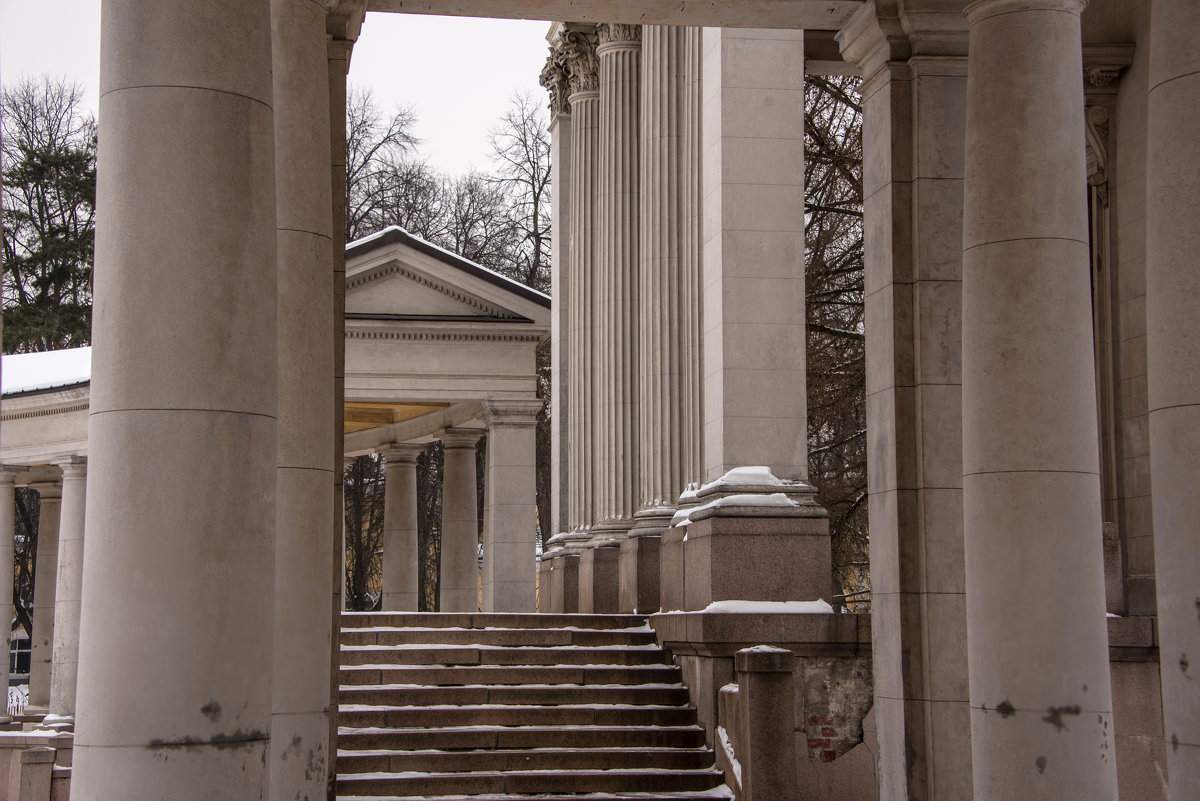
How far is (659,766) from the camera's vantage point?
21375mm

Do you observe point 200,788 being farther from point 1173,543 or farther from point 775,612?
point 775,612

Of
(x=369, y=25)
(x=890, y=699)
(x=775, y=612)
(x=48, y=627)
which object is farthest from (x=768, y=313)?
(x=369, y=25)

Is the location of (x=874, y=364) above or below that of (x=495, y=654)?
above

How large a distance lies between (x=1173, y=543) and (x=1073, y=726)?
171 cm

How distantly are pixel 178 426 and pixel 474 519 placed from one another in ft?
111

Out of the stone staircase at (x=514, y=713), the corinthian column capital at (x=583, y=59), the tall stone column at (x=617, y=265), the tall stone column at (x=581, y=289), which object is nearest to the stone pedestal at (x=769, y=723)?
the stone staircase at (x=514, y=713)

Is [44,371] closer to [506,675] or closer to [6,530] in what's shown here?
[6,530]

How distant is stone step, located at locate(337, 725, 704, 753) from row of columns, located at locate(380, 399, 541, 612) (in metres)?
13.3

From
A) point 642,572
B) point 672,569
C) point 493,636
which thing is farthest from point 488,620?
point 672,569

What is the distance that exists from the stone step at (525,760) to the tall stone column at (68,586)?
21.9 meters

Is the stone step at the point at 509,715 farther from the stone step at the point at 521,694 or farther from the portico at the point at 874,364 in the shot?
the portico at the point at 874,364

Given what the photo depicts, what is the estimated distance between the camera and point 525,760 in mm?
Result: 21000

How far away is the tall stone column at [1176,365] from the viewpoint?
11.2 meters

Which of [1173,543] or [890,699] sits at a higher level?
[1173,543]
